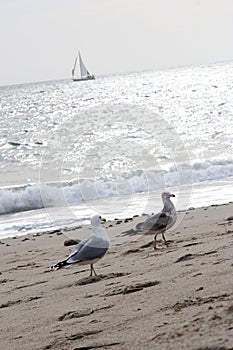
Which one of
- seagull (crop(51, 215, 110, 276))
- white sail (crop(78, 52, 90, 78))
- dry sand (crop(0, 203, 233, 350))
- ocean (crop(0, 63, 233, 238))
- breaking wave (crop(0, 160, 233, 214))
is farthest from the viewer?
white sail (crop(78, 52, 90, 78))

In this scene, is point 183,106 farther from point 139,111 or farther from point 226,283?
point 226,283

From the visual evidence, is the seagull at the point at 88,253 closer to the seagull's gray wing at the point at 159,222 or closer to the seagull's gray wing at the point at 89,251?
the seagull's gray wing at the point at 89,251

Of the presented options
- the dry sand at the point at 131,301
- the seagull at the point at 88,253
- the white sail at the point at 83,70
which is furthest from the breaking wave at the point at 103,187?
the white sail at the point at 83,70

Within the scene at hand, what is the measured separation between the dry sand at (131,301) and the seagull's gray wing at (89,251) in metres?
0.16

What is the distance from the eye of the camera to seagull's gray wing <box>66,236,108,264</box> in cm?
625

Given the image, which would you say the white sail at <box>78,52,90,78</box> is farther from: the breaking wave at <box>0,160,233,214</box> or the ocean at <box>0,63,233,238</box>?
the breaking wave at <box>0,160,233,214</box>

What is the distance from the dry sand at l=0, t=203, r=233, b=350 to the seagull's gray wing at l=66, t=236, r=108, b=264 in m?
0.16

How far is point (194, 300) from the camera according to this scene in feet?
12.6

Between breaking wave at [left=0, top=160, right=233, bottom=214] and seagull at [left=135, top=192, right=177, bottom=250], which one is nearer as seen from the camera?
seagull at [left=135, top=192, right=177, bottom=250]

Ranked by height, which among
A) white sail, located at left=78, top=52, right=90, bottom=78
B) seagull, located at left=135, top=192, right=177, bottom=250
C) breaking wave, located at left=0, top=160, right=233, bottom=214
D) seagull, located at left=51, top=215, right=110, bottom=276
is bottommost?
breaking wave, located at left=0, top=160, right=233, bottom=214

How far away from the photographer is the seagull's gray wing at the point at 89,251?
6254 millimetres

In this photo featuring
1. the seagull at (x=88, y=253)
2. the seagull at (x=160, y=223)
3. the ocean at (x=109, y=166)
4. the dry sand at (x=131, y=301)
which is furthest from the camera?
the ocean at (x=109, y=166)

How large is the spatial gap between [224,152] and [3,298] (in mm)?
20998

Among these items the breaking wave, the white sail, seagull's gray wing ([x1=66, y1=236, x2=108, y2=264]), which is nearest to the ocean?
the breaking wave
